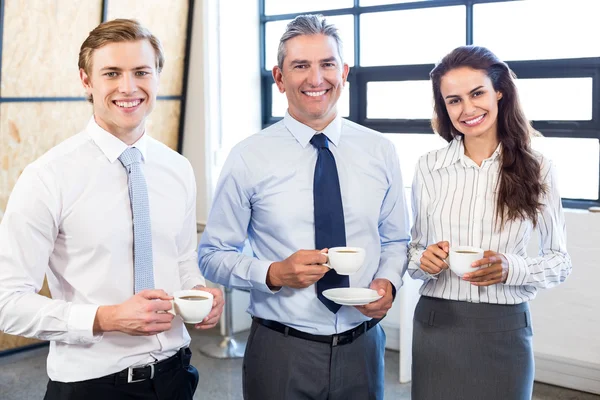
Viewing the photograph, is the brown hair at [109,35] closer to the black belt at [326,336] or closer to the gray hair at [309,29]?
the gray hair at [309,29]

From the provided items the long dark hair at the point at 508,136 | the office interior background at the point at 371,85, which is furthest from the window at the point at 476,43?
the long dark hair at the point at 508,136

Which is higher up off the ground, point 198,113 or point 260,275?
point 198,113

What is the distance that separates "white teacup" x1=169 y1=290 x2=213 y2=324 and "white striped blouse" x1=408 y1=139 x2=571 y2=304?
701 millimetres

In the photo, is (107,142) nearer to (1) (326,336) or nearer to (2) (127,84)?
(2) (127,84)

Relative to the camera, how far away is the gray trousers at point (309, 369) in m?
2.09

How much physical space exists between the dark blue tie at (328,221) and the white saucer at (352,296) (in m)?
0.09

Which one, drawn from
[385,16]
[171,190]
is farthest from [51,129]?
[171,190]

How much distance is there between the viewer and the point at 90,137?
1.90m

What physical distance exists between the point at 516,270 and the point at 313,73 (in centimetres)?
79

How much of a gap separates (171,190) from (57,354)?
1.66 ft

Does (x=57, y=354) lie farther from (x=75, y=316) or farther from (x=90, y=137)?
(x=90, y=137)

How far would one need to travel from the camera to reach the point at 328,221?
2164 mm

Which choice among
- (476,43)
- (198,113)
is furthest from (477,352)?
(198,113)

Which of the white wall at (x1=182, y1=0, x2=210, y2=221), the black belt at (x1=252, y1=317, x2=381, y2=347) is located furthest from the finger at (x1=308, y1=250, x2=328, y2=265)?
the white wall at (x1=182, y1=0, x2=210, y2=221)
